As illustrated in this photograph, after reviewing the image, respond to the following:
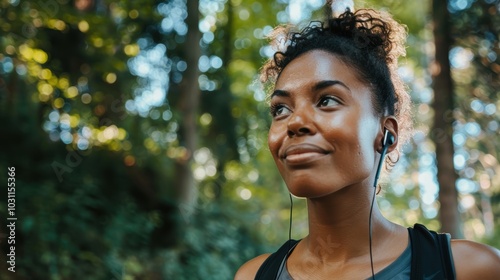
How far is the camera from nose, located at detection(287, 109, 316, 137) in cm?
211

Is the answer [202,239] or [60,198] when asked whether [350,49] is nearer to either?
[60,198]

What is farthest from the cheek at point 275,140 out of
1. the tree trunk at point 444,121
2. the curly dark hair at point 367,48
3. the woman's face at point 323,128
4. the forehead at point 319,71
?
the tree trunk at point 444,121

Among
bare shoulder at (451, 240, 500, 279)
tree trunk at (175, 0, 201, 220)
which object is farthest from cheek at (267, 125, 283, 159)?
tree trunk at (175, 0, 201, 220)

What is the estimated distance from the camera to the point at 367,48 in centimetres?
239

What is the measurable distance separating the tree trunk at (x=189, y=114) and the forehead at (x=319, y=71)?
782cm

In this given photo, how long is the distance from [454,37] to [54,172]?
5.95m

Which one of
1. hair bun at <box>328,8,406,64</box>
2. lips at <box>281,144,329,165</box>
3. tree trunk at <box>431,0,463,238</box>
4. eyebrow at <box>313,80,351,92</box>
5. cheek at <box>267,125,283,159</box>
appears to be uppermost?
tree trunk at <box>431,0,463,238</box>

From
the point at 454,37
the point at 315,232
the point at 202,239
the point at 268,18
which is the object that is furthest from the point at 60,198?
the point at 268,18

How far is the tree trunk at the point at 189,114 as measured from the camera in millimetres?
10078

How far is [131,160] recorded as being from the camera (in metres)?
9.62

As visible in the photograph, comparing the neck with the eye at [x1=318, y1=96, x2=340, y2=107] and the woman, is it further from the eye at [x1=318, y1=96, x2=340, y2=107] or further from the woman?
the eye at [x1=318, y1=96, x2=340, y2=107]

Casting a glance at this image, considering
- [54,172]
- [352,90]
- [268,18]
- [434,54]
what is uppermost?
[268,18]

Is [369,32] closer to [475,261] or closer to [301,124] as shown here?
[301,124]

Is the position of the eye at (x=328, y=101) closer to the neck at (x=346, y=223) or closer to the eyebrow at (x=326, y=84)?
the eyebrow at (x=326, y=84)
